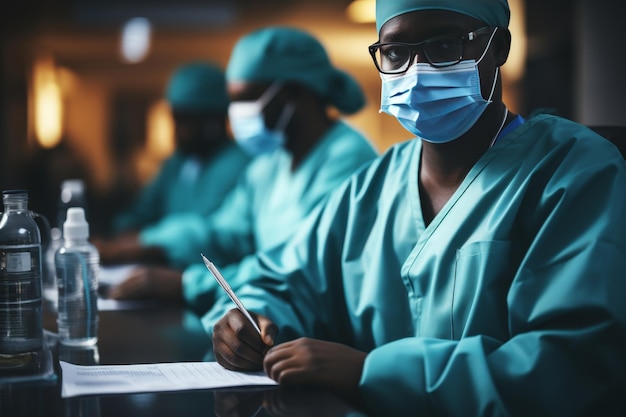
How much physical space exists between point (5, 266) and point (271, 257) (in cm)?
43

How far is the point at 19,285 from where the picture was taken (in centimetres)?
107

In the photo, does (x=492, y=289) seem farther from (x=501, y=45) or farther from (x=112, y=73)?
(x=112, y=73)

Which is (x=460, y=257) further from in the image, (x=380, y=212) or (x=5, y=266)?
(x=5, y=266)

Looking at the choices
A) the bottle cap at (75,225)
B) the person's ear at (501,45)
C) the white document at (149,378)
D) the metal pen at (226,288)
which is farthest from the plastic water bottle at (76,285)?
the person's ear at (501,45)

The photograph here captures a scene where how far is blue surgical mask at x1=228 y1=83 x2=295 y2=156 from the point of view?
1931 millimetres

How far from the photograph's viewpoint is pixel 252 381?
3.01 feet

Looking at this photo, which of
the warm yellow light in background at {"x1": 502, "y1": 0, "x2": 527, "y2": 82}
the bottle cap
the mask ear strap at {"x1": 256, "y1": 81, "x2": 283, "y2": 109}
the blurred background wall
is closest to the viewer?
the bottle cap

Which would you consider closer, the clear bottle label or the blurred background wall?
the clear bottle label

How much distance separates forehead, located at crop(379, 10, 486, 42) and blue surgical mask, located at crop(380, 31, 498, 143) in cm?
4

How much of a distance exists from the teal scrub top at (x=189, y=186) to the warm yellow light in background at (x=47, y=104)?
1.30 meters

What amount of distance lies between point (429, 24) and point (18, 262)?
67cm

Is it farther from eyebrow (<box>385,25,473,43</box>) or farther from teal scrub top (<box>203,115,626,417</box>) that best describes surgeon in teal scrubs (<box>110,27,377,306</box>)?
eyebrow (<box>385,25,473,43</box>)

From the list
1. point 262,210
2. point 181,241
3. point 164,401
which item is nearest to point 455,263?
point 164,401

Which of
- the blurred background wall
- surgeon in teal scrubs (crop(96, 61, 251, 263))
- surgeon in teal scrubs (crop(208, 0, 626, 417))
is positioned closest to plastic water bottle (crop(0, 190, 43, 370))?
surgeon in teal scrubs (crop(208, 0, 626, 417))
